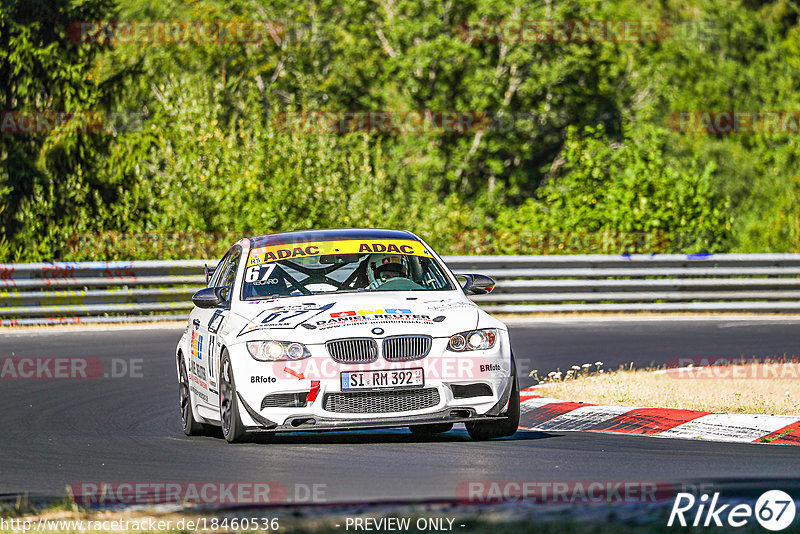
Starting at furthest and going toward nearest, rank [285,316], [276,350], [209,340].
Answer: [209,340] → [285,316] → [276,350]

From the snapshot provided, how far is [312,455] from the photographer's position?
8938 millimetres

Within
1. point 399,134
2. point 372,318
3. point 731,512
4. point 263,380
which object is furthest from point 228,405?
point 399,134

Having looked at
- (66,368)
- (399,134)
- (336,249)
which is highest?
(336,249)

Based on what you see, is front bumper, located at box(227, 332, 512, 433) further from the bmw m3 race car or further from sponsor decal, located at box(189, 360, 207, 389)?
sponsor decal, located at box(189, 360, 207, 389)

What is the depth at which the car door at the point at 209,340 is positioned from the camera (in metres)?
9.91

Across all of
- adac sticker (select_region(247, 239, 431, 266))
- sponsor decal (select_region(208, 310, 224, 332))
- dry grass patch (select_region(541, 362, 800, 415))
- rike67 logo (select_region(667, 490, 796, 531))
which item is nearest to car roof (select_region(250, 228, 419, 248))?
adac sticker (select_region(247, 239, 431, 266))

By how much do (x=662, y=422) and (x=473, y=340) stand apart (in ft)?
6.34

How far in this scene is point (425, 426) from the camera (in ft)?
33.9

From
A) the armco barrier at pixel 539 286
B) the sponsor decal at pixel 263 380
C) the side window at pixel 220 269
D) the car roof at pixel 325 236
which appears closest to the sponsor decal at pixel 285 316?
the sponsor decal at pixel 263 380

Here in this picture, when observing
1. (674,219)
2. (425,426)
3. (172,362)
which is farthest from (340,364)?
(674,219)

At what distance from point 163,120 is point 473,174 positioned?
17.3 m

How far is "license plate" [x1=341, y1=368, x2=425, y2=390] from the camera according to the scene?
357 inches

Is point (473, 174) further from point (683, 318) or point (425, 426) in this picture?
point (425, 426)

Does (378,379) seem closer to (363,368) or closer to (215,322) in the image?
(363,368)
